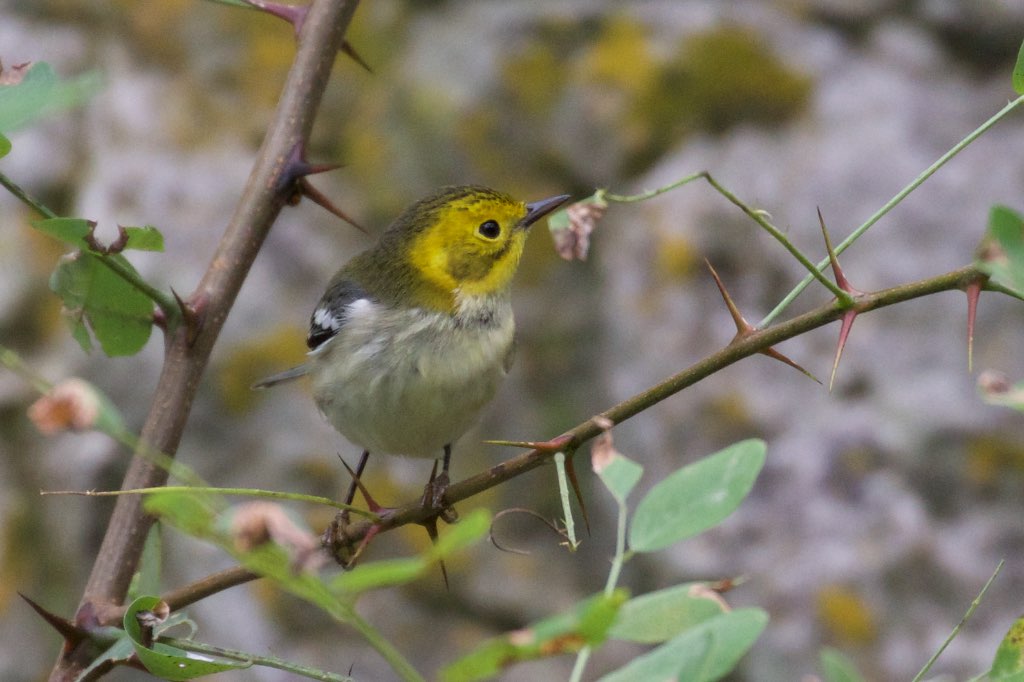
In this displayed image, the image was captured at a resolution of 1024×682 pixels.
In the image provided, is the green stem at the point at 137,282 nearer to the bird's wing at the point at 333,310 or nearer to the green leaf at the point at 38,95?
the green leaf at the point at 38,95

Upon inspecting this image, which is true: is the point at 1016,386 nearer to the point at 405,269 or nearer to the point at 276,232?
the point at 405,269

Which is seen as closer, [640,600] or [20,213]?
[640,600]

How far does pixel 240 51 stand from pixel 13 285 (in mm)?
1437

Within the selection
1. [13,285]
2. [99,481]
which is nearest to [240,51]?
[13,285]

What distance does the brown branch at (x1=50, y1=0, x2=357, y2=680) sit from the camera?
1418 mm

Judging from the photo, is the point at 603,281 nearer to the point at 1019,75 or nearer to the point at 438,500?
the point at 438,500

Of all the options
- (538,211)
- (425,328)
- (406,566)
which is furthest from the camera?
(538,211)

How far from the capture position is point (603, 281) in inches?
183

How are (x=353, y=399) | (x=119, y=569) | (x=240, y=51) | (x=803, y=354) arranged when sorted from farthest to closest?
1. (x=240, y=51)
2. (x=803, y=354)
3. (x=353, y=399)
4. (x=119, y=569)

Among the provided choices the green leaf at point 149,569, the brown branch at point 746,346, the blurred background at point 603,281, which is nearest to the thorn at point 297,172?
the green leaf at point 149,569

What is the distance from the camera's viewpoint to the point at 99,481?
164 inches

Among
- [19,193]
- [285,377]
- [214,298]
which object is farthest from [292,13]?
[285,377]

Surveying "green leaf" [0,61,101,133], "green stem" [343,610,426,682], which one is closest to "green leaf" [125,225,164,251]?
"green leaf" [0,61,101,133]

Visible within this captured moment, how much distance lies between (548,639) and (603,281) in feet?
13.4
